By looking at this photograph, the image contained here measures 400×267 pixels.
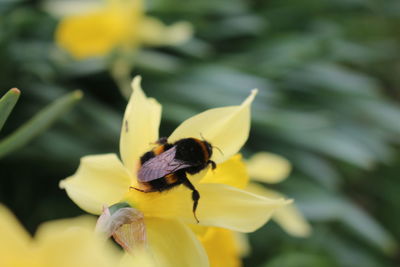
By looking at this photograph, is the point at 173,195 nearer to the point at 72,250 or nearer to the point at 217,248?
the point at 217,248

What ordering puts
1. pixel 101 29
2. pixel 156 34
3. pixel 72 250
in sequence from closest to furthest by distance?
pixel 72 250, pixel 101 29, pixel 156 34

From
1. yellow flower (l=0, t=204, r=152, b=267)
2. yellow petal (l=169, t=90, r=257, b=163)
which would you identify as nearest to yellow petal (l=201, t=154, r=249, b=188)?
yellow petal (l=169, t=90, r=257, b=163)

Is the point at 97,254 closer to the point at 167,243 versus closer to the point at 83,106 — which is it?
the point at 167,243

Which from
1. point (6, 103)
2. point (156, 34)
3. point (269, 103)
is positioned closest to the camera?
point (6, 103)

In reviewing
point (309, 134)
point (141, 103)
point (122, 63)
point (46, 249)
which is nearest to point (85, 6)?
point (122, 63)

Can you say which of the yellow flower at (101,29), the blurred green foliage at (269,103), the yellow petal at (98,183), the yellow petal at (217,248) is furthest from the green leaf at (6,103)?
the yellow flower at (101,29)

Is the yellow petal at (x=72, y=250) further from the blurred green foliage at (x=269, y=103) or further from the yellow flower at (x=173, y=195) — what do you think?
the blurred green foliage at (x=269, y=103)

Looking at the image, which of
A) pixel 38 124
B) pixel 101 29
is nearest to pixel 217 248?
pixel 38 124

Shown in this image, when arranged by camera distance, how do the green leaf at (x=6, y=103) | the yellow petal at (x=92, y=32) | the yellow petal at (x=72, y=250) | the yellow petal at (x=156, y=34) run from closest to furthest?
the yellow petal at (x=72, y=250)
the green leaf at (x=6, y=103)
the yellow petal at (x=92, y=32)
the yellow petal at (x=156, y=34)
